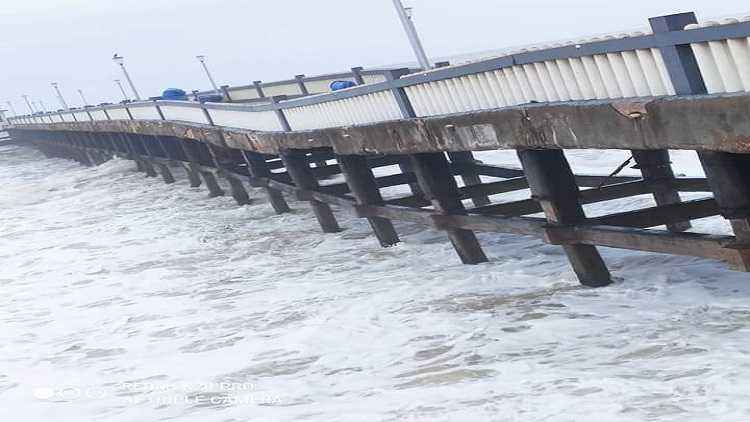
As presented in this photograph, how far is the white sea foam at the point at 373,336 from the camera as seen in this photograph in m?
6.45

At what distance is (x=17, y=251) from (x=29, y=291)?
19.7ft

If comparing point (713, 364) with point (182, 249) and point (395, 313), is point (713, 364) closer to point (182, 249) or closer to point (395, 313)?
point (395, 313)

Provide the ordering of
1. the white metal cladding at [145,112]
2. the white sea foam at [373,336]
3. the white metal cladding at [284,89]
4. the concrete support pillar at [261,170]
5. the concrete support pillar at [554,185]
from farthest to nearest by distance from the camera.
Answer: the white metal cladding at [284,89], the white metal cladding at [145,112], the concrete support pillar at [261,170], the concrete support pillar at [554,185], the white sea foam at [373,336]

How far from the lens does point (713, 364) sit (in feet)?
20.6

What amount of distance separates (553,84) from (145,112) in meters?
20.1

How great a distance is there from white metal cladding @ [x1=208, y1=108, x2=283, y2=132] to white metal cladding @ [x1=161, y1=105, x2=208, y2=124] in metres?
0.87

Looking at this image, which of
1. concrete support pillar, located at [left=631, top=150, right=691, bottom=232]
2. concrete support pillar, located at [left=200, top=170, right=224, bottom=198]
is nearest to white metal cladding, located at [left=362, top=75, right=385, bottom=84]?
concrete support pillar, located at [left=200, top=170, right=224, bottom=198]

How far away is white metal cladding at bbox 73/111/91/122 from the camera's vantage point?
3605 cm

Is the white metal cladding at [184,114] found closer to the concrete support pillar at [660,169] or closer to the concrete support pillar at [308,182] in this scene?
the concrete support pillar at [308,182]

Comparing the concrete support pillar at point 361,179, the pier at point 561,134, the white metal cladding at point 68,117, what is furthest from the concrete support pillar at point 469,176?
the white metal cladding at point 68,117

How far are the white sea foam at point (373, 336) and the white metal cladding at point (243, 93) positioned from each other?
14.6m

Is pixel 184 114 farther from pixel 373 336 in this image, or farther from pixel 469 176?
pixel 373 336

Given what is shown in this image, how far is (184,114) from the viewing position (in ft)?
72.1

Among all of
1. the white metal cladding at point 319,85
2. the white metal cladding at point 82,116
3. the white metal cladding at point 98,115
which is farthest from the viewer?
the white metal cladding at point 82,116
